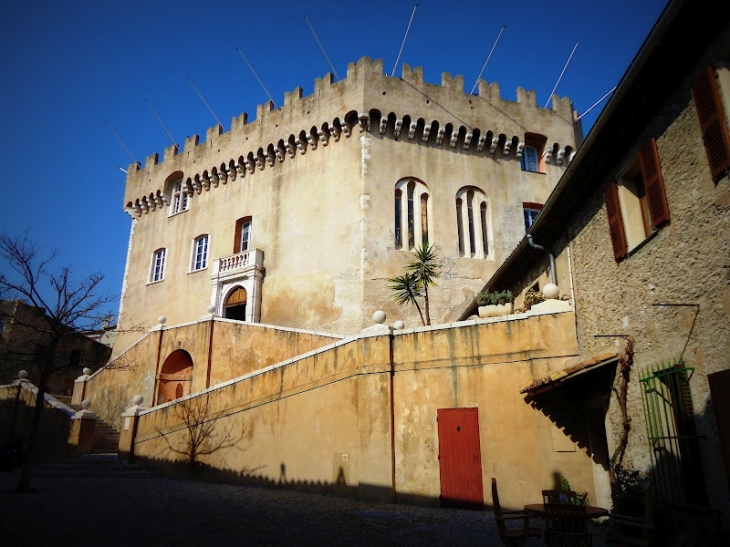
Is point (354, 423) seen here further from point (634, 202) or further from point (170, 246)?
point (170, 246)

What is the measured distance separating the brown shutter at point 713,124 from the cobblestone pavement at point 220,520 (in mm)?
5399

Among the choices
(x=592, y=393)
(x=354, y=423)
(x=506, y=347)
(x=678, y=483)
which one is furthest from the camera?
(x=354, y=423)

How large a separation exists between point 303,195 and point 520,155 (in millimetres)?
9492

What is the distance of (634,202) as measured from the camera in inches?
335

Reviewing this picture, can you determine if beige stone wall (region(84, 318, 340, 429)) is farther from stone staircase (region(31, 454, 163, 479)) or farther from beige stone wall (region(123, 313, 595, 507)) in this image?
beige stone wall (region(123, 313, 595, 507))

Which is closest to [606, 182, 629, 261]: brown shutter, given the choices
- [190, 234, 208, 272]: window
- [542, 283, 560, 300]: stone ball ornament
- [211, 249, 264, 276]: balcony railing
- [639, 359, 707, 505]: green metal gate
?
[639, 359, 707, 505]: green metal gate

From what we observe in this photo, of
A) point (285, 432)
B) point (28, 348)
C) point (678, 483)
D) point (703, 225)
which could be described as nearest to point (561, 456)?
point (678, 483)

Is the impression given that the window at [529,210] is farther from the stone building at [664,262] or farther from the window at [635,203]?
the window at [635,203]

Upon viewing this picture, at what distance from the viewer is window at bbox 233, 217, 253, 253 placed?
995 inches

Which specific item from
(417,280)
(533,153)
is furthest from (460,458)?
(533,153)

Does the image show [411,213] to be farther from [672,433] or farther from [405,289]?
[672,433]

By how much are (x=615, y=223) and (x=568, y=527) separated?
4.69 meters

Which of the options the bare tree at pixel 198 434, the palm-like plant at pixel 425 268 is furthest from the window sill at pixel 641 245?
the palm-like plant at pixel 425 268

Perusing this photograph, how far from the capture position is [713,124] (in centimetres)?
627
